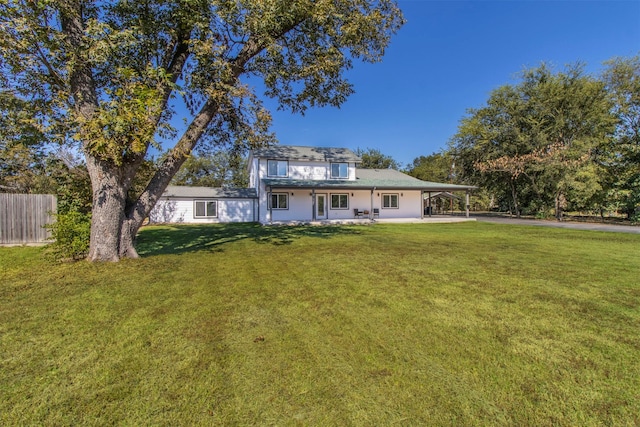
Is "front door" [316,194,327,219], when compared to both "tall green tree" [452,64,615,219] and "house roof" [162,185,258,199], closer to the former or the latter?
"house roof" [162,185,258,199]

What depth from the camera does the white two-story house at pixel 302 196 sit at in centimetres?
2102

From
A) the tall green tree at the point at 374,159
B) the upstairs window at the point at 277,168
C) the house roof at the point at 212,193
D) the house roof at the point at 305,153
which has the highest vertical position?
the tall green tree at the point at 374,159

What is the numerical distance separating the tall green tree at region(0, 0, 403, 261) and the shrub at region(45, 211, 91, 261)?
37cm

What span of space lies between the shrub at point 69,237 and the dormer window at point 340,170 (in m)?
17.8

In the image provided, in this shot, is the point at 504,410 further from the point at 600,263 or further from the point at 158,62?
the point at 158,62

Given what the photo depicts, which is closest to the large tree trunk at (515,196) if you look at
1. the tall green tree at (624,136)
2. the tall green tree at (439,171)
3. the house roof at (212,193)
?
the tall green tree at (624,136)

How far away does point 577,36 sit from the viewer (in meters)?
14.6

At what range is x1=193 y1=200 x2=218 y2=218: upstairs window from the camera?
2297cm

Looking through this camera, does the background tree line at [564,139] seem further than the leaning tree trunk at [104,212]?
Yes

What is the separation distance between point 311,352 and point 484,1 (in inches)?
650

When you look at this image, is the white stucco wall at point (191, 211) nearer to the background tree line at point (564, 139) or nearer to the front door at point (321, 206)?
the front door at point (321, 206)

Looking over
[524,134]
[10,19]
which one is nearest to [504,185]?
[524,134]

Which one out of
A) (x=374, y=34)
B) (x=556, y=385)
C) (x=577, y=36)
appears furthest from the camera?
Result: (x=577, y=36)

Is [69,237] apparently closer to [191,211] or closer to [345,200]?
[191,211]
